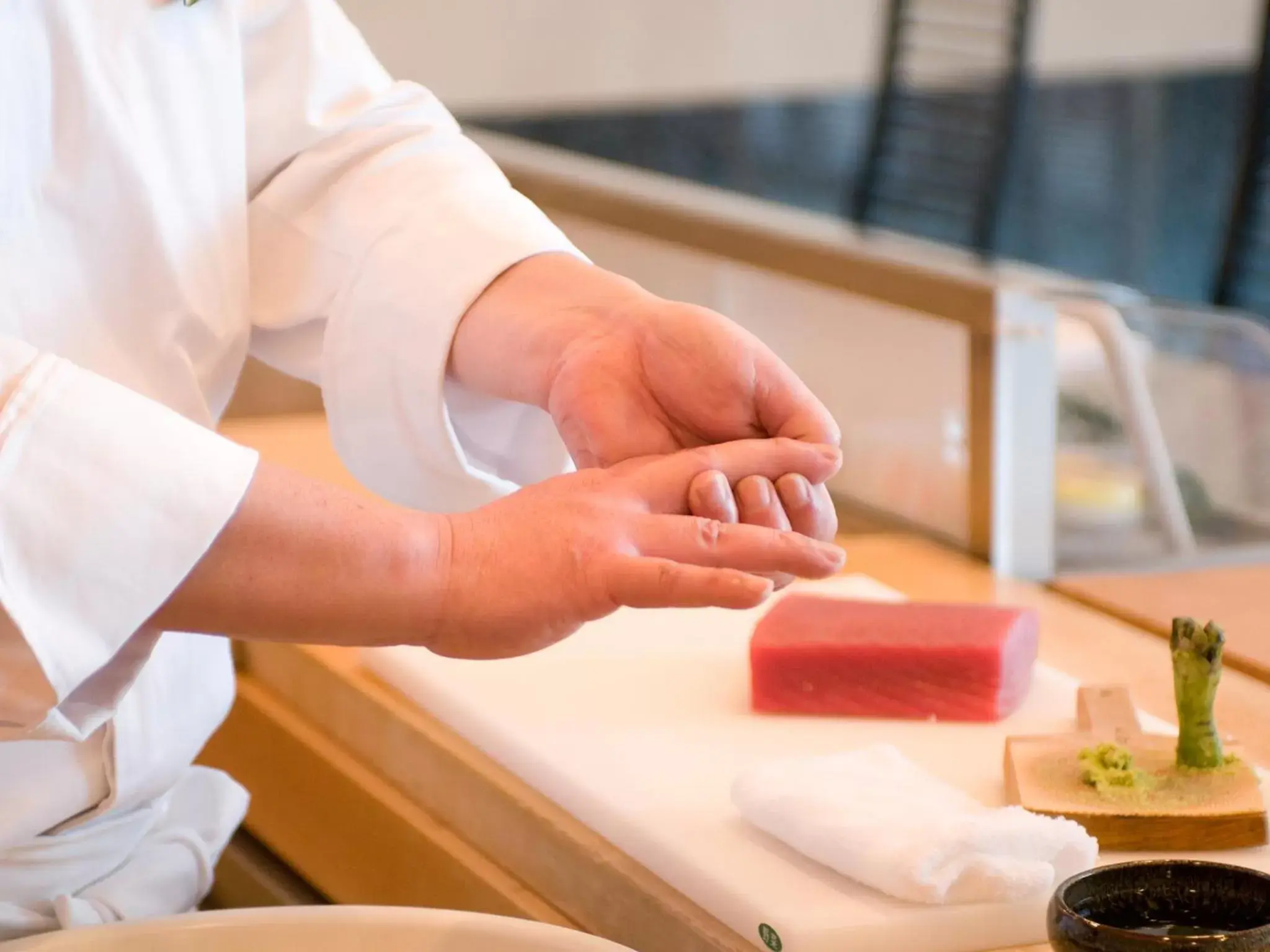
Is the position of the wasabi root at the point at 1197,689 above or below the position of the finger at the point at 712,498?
below

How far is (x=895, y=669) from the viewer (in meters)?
0.98

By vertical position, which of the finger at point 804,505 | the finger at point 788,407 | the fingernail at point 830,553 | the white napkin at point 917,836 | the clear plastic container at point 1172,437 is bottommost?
the clear plastic container at point 1172,437

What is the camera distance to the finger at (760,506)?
0.74m

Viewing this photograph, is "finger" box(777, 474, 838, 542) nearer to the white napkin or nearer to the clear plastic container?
the white napkin

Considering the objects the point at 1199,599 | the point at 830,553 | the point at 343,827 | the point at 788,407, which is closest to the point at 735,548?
the point at 830,553

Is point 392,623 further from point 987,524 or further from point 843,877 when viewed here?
point 987,524

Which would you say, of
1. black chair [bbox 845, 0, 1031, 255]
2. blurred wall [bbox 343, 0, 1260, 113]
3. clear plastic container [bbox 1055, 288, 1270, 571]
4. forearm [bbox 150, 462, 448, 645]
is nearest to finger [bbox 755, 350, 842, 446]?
forearm [bbox 150, 462, 448, 645]

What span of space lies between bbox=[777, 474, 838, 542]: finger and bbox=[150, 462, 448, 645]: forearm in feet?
0.60

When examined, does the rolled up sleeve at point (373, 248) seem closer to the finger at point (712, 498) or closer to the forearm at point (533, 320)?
the forearm at point (533, 320)

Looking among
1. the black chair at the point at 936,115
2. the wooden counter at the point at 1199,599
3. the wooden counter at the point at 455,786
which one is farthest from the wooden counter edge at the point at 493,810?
the black chair at the point at 936,115

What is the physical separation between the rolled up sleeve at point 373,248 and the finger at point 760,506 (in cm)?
21

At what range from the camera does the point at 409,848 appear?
3.39 ft

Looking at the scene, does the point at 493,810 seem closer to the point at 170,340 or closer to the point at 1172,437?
the point at 170,340

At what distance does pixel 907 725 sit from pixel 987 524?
0.40 m
